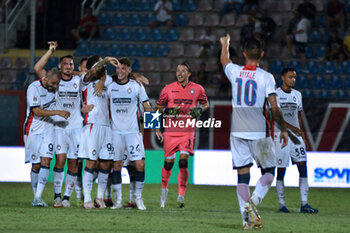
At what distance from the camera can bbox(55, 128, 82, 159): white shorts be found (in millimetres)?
11031

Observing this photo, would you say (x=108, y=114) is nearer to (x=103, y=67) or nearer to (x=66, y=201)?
(x=103, y=67)

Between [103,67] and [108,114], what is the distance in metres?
0.68

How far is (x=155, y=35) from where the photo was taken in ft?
67.2

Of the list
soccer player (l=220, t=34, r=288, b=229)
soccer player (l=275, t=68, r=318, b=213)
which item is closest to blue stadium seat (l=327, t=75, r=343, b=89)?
soccer player (l=275, t=68, r=318, b=213)

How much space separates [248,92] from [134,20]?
42.2ft

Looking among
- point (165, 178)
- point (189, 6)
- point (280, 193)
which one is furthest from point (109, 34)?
point (280, 193)

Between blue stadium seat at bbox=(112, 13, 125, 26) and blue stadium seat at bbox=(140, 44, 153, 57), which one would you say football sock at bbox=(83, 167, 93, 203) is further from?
blue stadium seat at bbox=(112, 13, 125, 26)

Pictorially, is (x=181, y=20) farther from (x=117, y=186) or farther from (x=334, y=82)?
(x=117, y=186)

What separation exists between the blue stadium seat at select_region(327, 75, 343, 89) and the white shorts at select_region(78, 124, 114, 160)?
8911mm

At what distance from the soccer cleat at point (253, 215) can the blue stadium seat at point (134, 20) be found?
1329 centimetres

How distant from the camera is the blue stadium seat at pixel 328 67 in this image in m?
18.8

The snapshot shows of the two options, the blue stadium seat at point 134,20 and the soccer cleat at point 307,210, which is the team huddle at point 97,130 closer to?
the soccer cleat at point 307,210

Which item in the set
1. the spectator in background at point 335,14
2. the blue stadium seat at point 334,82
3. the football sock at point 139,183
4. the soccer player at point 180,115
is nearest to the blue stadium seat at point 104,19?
the spectator in background at point 335,14

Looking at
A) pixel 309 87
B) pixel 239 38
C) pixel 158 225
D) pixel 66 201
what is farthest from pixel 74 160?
pixel 239 38
